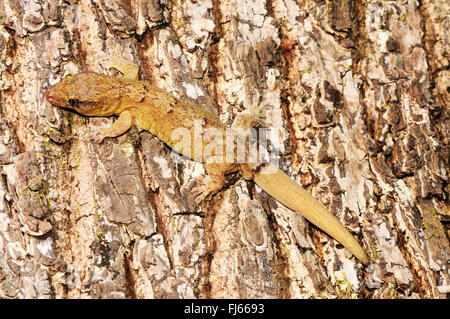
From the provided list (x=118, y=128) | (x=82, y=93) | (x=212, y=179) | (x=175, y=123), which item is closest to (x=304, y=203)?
(x=212, y=179)

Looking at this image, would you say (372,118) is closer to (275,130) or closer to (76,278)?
(275,130)

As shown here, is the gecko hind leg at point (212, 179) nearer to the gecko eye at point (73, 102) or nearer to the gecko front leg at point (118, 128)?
the gecko front leg at point (118, 128)

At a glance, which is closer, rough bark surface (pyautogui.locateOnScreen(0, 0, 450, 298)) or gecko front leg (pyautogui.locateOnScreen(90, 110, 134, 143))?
rough bark surface (pyautogui.locateOnScreen(0, 0, 450, 298))

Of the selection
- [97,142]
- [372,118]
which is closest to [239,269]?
[97,142]

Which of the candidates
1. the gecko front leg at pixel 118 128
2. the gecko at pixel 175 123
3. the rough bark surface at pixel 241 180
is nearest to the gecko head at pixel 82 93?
the gecko at pixel 175 123

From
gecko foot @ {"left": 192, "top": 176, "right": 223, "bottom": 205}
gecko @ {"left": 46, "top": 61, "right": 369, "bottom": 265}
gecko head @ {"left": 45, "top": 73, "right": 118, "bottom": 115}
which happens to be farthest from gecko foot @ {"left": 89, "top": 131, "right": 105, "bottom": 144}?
gecko foot @ {"left": 192, "top": 176, "right": 223, "bottom": 205}

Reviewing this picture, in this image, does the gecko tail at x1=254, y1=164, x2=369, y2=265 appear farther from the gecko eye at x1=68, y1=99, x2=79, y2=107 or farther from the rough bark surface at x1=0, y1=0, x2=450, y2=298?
the gecko eye at x1=68, y1=99, x2=79, y2=107

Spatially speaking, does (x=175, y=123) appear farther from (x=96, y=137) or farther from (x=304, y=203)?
(x=304, y=203)
